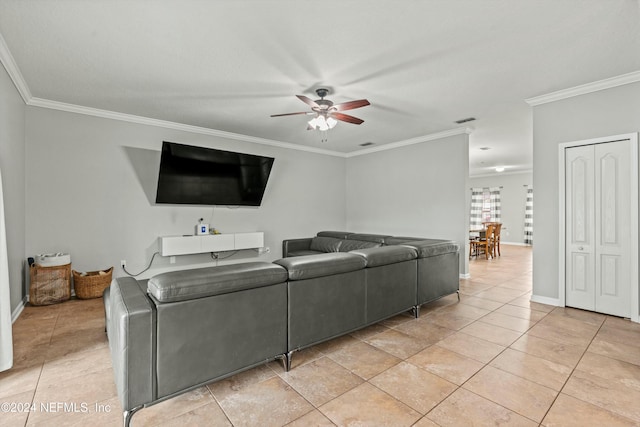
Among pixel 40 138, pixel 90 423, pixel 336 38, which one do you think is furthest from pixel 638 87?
pixel 40 138

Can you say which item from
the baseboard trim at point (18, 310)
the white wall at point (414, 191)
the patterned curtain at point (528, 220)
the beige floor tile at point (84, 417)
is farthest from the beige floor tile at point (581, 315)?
the patterned curtain at point (528, 220)

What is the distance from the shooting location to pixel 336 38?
250cm

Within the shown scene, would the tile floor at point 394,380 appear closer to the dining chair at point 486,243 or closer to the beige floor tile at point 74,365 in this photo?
the beige floor tile at point 74,365

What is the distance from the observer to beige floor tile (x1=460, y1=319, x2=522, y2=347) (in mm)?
2770

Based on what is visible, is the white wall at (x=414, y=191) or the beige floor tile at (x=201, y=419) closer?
the beige floor tile at (x=201, y=419)

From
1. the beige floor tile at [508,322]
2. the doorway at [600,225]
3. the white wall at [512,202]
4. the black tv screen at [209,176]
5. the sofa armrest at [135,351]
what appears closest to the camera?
the sofa armrest at [135,351]

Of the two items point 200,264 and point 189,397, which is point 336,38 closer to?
point 189,397

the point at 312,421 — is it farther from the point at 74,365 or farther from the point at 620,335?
the point at 620,335


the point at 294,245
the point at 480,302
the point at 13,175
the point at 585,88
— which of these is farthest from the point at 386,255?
the point at 13,175

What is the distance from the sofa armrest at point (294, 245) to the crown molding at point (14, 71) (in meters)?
4.17

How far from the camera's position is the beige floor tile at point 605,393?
1.81 m

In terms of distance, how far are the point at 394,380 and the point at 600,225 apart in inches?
122

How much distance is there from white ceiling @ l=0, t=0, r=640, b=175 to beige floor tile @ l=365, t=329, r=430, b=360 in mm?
2583

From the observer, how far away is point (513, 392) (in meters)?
1.96
